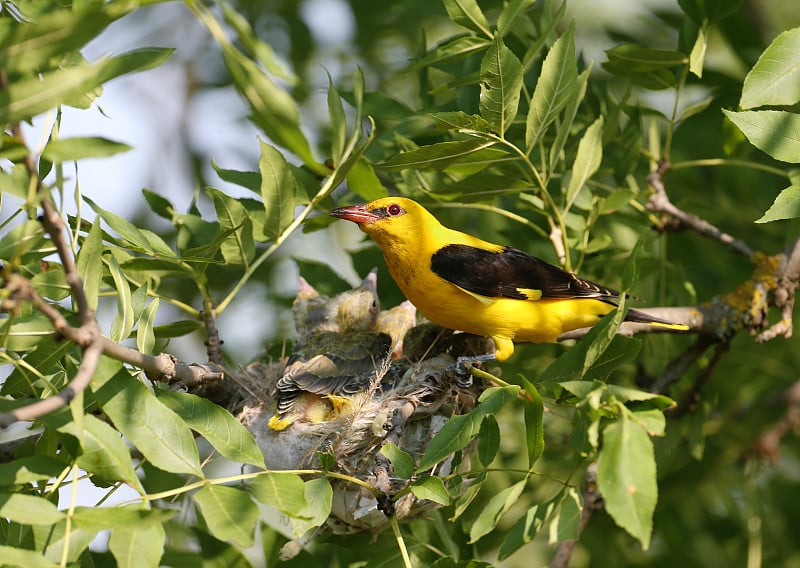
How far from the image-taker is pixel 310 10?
6895 millimetres

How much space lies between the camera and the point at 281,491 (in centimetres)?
246

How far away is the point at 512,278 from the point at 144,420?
7.03ft

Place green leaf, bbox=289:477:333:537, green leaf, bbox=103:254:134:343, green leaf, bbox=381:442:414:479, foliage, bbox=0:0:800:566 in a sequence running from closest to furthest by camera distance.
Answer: foliage, bbox=0:0:800:566, green leaf, bbox=289:477:333:537, green leaf, bbox=381:442:414:479, green leaf, bbox=103:254:134:343

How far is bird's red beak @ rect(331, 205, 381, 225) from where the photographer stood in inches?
162

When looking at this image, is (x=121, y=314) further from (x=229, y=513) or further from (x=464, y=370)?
(x=464, y=370)

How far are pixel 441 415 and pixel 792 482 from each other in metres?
2.90

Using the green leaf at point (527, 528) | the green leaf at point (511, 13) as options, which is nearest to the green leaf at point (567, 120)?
the green leaf at point (511, 13)

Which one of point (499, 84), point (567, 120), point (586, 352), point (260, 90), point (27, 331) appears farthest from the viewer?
point (567, 120)

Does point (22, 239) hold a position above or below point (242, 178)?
above

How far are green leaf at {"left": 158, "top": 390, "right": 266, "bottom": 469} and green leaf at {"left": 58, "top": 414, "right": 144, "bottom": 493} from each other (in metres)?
0.27

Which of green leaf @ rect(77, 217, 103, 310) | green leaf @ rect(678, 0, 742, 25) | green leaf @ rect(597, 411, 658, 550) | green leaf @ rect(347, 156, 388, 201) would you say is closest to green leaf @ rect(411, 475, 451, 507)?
green leaf @ rect(597, 411, 658, 550)

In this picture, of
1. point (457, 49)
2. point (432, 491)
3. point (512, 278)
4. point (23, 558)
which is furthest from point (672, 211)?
point (23, 558)

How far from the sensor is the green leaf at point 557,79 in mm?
3131

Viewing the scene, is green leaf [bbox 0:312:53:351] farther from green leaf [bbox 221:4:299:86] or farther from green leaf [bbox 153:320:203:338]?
green leaf [bbox 153:320:203:338]
